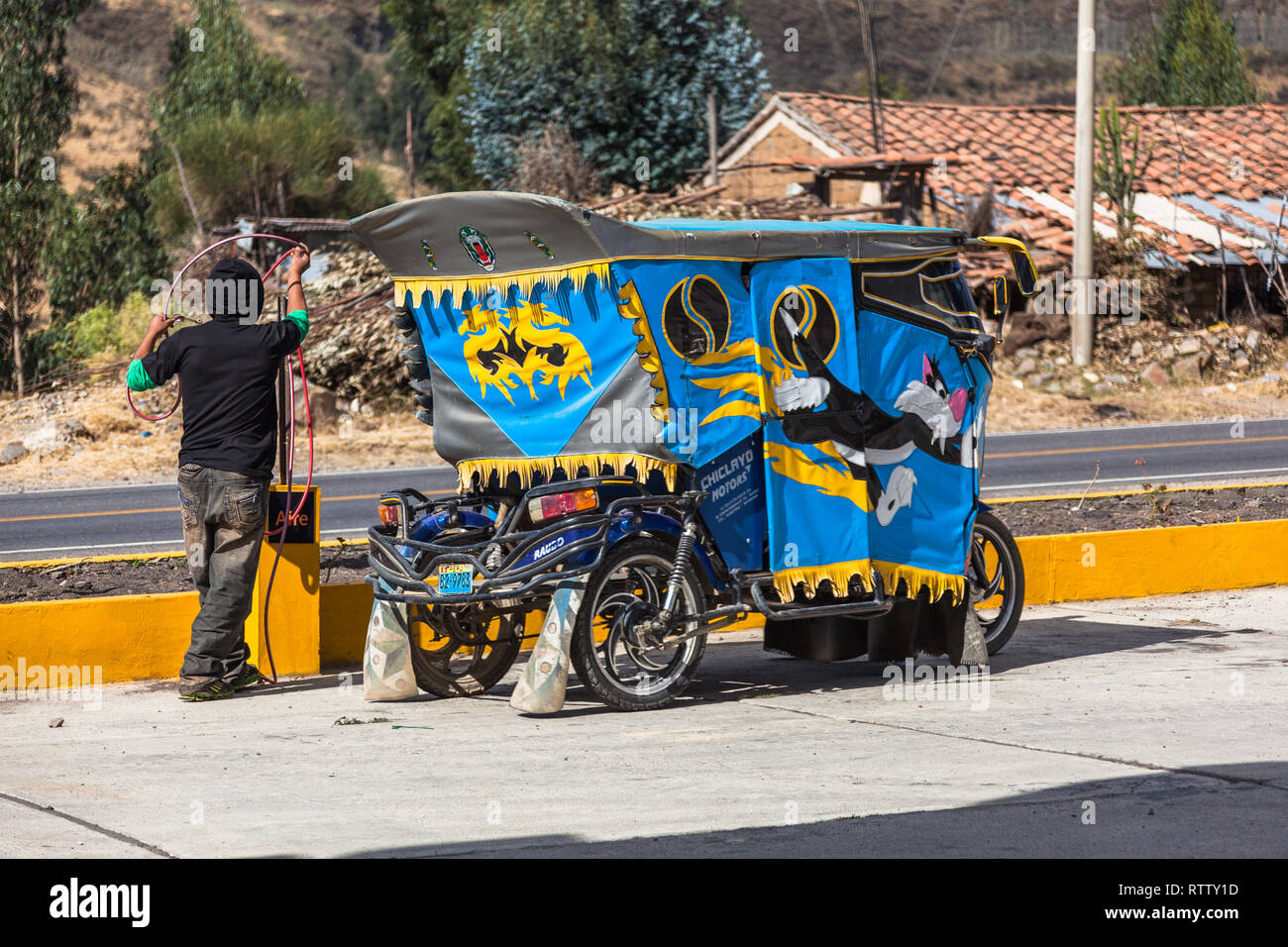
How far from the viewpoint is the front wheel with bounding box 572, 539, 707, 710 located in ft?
24.5

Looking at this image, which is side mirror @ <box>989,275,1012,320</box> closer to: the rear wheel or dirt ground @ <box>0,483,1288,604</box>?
the rear wheel

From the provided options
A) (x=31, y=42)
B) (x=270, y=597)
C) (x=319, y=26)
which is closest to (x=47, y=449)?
(x=31, y=42)

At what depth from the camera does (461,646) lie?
8.34m

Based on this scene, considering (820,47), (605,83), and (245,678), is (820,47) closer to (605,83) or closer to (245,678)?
(605,83)

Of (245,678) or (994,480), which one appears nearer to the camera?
(245,678)

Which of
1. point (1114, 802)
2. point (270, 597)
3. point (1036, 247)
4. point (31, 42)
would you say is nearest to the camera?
point (1114, 802)

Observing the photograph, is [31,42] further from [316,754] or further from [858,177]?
[316,754]

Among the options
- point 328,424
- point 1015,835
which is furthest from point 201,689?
point 328,424

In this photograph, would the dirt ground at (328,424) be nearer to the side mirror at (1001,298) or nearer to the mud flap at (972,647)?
the side mirror at (1001,298)

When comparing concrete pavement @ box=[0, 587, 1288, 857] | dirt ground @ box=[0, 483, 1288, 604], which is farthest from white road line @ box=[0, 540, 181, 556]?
concrete pavement @ box=[0, 587, 1288, 857]

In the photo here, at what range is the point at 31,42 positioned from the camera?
29391mm

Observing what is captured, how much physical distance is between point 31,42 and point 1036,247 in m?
19.7

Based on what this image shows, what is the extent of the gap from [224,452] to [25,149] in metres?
23.3

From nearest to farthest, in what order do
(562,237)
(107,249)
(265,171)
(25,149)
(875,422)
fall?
(562,237) < (875,422) < (25,149) < (265,171) < (107,249)
